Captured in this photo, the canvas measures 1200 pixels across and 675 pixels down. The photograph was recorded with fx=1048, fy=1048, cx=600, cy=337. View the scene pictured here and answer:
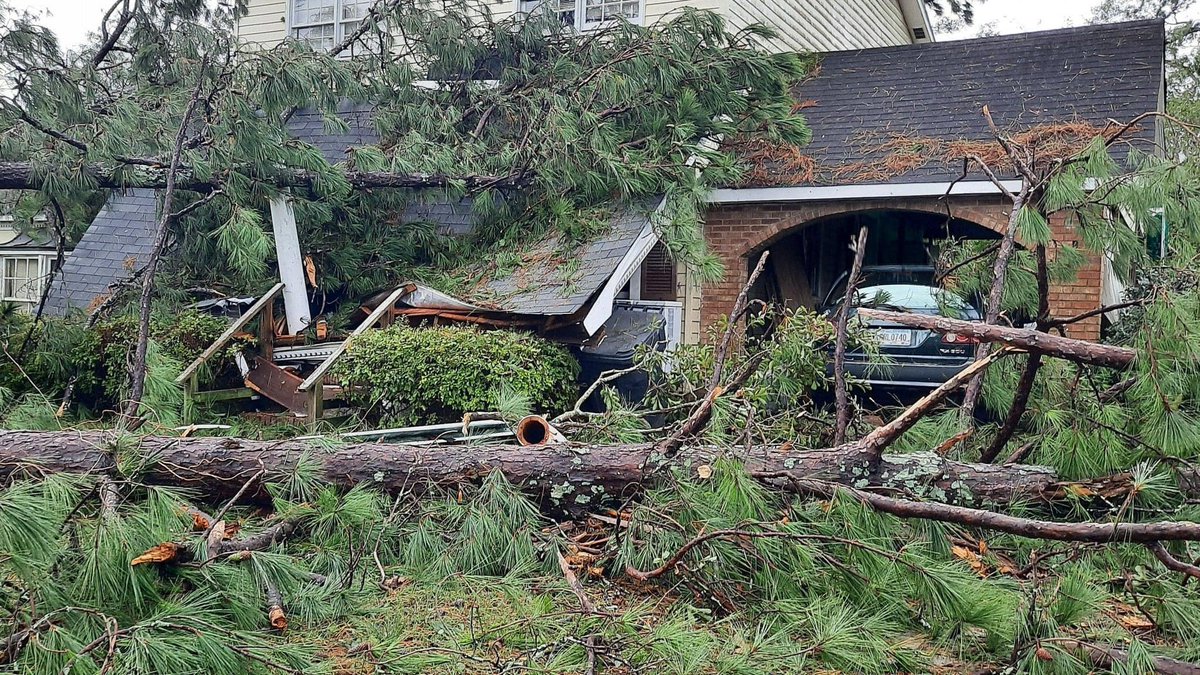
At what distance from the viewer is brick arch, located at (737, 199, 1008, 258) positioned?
10406mm

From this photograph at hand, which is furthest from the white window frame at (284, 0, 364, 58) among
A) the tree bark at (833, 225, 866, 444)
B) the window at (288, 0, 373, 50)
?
the tree bark at (833, 225, 866, 444)

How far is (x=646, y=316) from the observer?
33.2ft

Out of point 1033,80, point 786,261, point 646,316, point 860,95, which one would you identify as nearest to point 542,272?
point 646,316

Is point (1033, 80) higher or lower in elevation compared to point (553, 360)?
higher

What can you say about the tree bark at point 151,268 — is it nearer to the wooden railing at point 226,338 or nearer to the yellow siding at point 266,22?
the wooden railing at point 226,338

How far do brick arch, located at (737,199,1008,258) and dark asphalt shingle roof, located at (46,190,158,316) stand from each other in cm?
639

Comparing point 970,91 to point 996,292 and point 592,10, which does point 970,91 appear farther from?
point 996,292

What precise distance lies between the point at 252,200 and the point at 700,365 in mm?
4561

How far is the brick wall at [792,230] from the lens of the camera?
10.1 m

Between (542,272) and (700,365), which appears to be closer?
(700,365)

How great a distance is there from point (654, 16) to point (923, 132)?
155 inches

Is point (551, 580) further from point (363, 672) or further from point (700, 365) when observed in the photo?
point (700, 365)

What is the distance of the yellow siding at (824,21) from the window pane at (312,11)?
6.27 meters

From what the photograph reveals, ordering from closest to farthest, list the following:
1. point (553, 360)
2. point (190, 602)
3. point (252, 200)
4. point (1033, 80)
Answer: point (190, 602), point (553, 360), point (252, 200), point (1033, 80)
